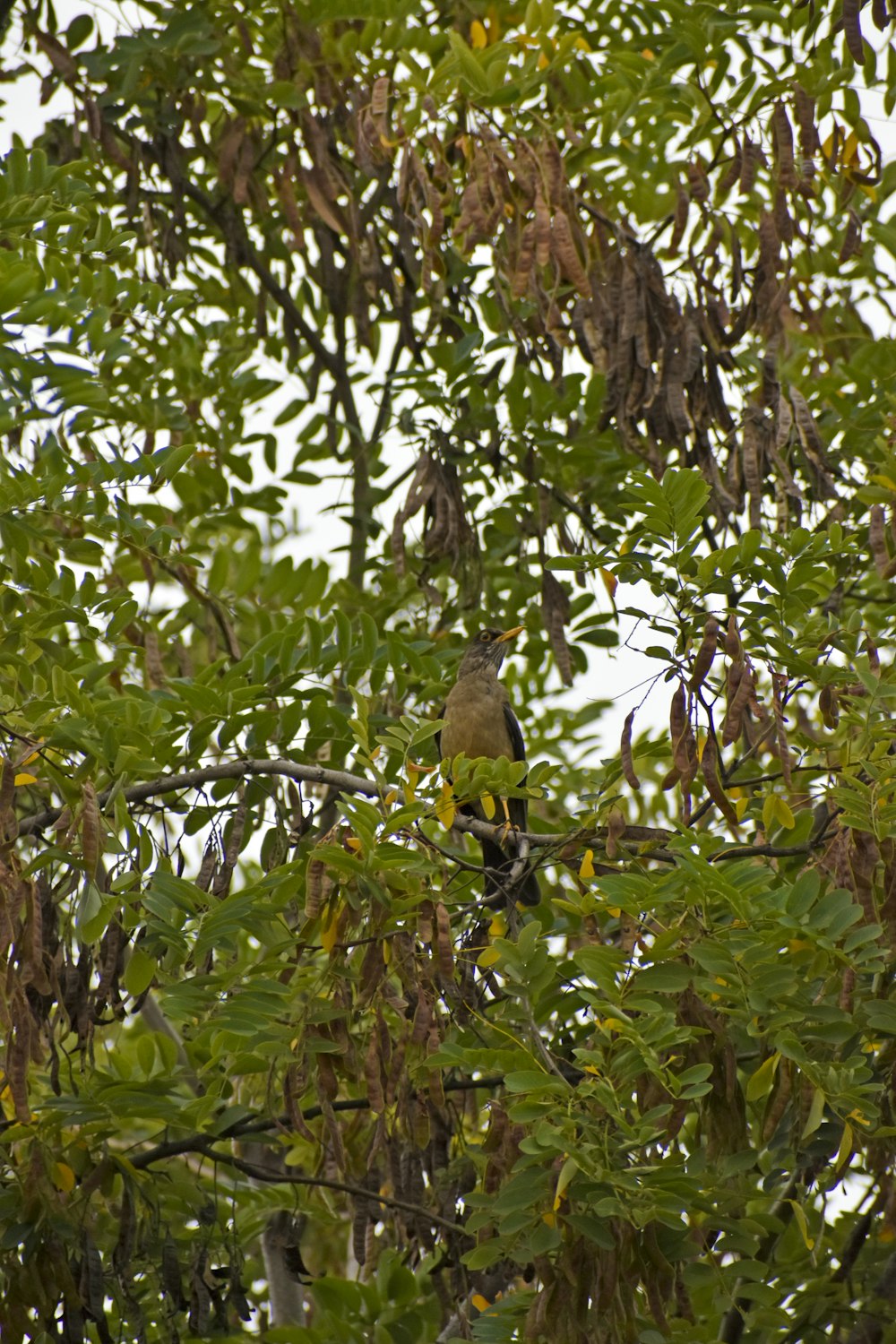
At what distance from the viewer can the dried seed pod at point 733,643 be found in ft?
11.6

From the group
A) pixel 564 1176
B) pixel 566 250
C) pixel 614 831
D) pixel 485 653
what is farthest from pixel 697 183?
pixel 564 1176

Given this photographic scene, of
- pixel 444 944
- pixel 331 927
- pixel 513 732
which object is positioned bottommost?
pixel 444 944

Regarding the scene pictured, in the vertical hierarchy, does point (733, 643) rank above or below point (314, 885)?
above

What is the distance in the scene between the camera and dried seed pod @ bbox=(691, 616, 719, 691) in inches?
137

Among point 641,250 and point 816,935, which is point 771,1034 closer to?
point 816,935

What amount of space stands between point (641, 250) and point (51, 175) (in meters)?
2.12

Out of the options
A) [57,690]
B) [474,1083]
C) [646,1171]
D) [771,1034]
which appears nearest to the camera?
[646,1171]

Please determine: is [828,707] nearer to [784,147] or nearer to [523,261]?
[523,261]

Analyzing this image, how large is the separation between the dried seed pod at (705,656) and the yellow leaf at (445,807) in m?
0.64

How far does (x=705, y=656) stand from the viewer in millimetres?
3475

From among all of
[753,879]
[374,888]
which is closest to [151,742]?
[374,888]

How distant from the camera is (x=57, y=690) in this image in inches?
154

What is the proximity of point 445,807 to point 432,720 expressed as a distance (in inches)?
12.0

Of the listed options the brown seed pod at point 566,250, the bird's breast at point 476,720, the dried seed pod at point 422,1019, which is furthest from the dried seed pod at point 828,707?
the bird's breast at point 476,720
